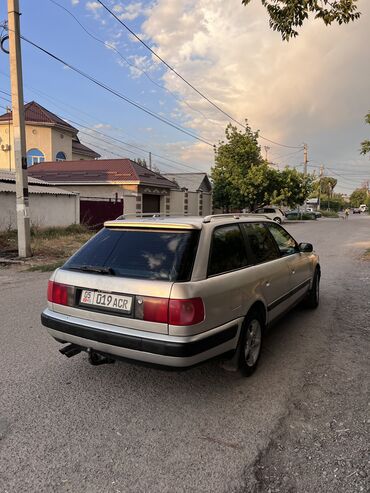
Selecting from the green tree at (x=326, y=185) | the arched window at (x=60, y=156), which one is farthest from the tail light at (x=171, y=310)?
the green tree at (x=326, y=185)

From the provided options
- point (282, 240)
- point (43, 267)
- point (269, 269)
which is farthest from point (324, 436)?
point (43, 267)

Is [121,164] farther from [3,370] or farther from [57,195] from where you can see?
[3,370]

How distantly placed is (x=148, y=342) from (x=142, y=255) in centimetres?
74

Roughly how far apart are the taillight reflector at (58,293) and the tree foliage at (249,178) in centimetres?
3217

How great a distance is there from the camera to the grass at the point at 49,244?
11.2 m

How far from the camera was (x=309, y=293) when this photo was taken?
6.11 m

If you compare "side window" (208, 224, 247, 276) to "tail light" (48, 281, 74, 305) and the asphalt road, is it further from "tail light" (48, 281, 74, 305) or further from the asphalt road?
"tail light" (48, 281, 74, 305)

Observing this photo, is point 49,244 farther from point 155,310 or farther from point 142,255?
point 155,310

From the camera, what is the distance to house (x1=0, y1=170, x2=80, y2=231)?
1545cm

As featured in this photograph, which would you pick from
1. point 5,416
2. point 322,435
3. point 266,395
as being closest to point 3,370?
point 5,416

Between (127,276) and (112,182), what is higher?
(112,182)

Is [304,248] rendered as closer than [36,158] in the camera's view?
Yes

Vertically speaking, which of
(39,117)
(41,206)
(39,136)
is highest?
(39,117)

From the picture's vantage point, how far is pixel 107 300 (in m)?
3.28
